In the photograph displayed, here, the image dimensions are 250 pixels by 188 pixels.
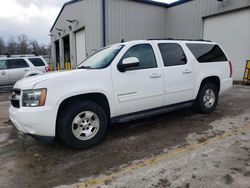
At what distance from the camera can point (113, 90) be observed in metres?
3.88

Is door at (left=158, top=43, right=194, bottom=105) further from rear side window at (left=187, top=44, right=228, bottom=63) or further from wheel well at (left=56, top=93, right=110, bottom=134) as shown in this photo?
wheel well at (left=56, top=93, right=110, bottom=134)

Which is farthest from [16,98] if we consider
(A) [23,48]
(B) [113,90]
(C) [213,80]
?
(A) [23,48]

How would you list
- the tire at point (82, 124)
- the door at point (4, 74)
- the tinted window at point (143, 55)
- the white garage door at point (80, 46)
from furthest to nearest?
1. the white garage door at point (80, 46)
2. the door at point (4, 74)
3. the tinted window at point (143, 55)
4. the tire at point (82, 124)

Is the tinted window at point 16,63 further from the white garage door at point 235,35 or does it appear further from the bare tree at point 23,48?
the bare tree at point 23,48

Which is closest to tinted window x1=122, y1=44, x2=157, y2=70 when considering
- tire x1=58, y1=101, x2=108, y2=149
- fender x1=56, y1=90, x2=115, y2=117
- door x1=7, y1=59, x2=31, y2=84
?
fender x1=56, y1=90, x2=115, y2=117

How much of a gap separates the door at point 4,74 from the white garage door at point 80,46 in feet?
18.9

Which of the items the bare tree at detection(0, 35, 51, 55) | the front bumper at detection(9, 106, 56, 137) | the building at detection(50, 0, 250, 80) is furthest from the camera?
the bare tree at detection(0, 35, 51, 55)

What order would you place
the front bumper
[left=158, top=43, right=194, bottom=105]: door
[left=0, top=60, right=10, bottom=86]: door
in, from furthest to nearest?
[left=0, top=60, right=10, bottom=86]: door < [left=158, top=43, right=194, bottom=105]: door < the front bumper

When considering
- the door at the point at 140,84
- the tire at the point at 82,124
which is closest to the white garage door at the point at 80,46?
the door at the point at 140,84

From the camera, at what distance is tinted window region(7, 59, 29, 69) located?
1148 cm

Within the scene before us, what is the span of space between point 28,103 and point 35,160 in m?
0.94

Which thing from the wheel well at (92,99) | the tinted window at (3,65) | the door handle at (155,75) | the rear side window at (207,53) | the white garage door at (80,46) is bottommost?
the wheel well at (92,99)

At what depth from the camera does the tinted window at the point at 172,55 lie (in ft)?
15.2

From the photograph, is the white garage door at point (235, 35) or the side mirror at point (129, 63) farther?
the white garage door at point (235, 35)
